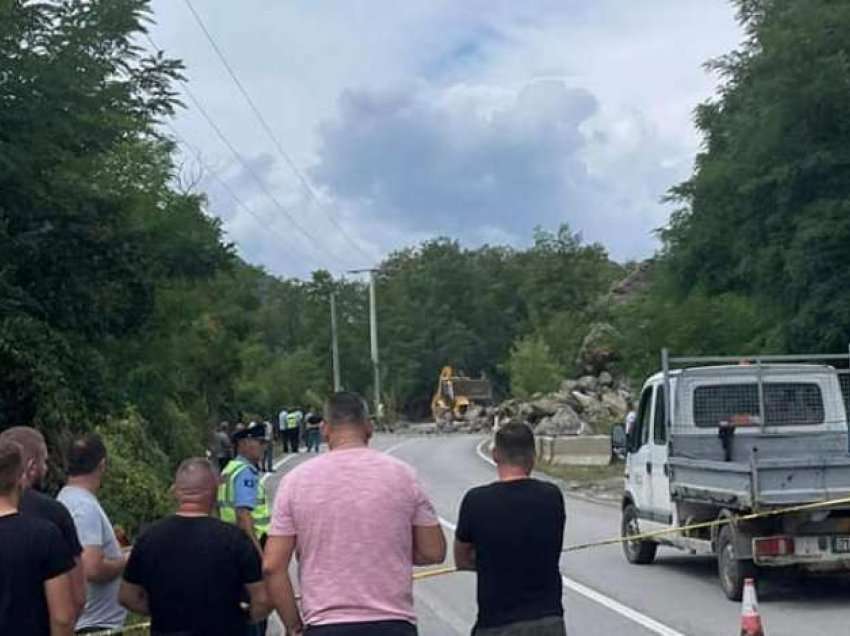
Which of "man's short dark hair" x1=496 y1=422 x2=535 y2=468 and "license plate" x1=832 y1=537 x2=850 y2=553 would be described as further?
"license plate" x1=832 y1=537 x2=850 y2=553

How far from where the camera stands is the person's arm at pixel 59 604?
19.7 feet

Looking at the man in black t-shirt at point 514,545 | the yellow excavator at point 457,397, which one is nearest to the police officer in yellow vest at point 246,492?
the man in black t-shirt at point 514,545

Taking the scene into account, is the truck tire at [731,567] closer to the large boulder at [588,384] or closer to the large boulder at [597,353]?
the large boulder at [588,384]

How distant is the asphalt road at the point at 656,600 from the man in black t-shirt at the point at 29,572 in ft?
25.0

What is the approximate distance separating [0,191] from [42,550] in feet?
48.6

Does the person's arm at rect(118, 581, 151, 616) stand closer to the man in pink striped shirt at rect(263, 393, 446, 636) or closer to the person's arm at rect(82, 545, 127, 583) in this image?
the person's arm at rect(82, 545, 127, 583)

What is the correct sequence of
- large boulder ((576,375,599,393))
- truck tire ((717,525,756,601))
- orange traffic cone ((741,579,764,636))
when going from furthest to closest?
large boulder ((576,375,599,393)), truck tire ((717,525,756,601)), orange traffic cone ((741,579,764,636))

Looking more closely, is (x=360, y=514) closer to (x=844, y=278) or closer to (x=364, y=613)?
(x=364, y=613)

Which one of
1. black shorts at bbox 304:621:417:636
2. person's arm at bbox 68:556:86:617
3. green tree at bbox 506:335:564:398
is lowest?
black shorts at bbox 304:621:417:636

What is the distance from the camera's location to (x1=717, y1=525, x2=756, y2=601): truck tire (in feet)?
46.7

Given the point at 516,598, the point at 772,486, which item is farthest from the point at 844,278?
the point at 516,598

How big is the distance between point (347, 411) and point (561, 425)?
1940 inches

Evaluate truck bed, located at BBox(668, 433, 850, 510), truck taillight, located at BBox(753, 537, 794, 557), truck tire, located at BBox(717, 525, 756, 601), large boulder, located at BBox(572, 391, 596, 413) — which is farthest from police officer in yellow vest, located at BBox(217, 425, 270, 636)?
large boulder, located at BBox(572, 391, 596, 413)

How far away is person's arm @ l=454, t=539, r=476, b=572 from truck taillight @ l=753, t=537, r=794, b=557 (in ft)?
25.0
